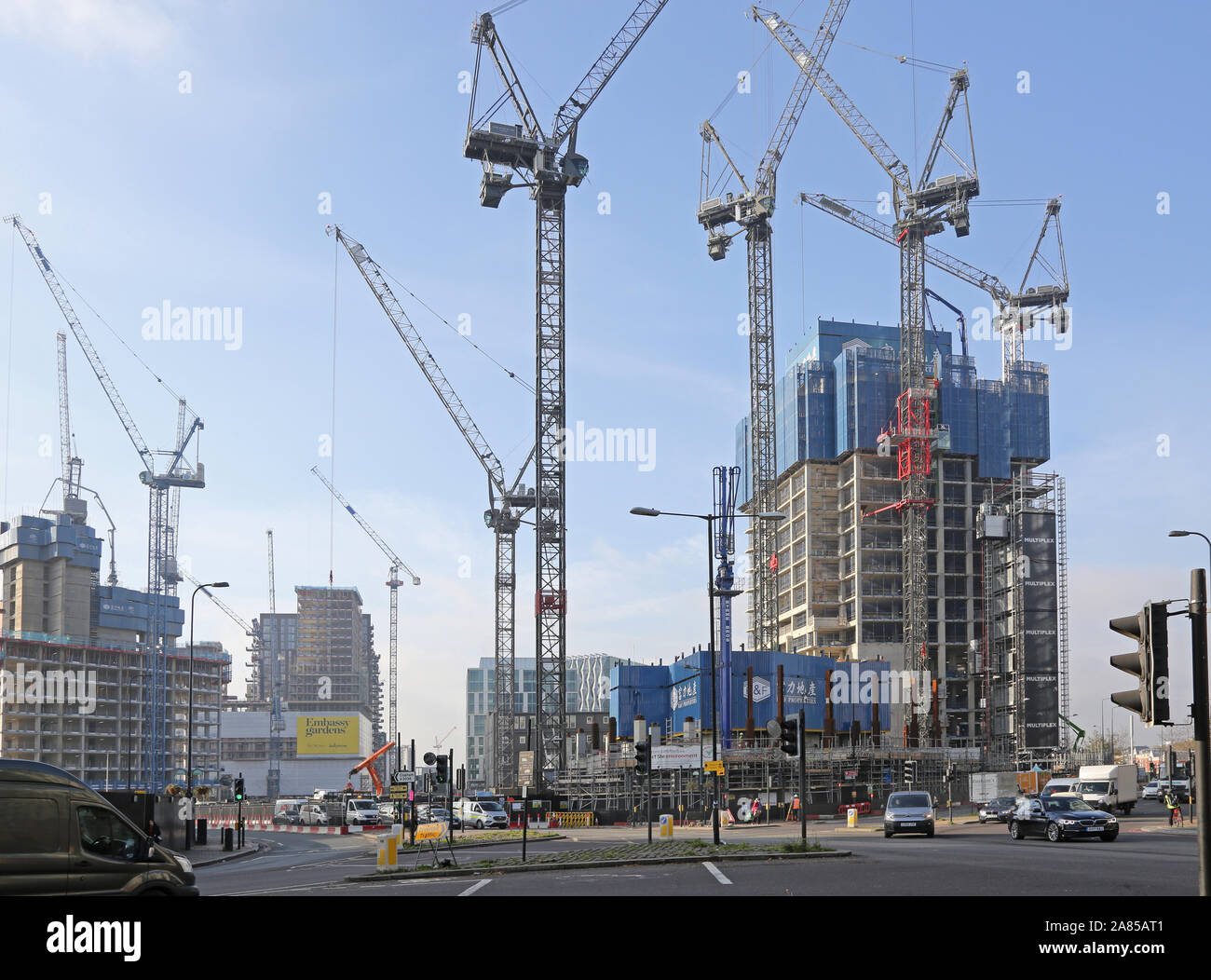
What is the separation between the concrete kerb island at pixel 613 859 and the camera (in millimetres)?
27922

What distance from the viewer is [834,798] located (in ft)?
267

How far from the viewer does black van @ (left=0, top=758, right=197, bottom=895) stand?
44.7 feet

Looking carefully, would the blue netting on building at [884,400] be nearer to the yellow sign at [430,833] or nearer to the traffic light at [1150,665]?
the yellow sign at [430,833]

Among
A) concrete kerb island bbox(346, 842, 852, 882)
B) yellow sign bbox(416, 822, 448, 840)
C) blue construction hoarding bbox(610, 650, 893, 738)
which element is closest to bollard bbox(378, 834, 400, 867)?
concrete kerb island bbox(346, 842, 852, 882)

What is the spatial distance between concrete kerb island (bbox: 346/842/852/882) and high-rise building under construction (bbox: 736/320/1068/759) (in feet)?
345

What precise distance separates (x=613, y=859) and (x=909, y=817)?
16978 millimetres

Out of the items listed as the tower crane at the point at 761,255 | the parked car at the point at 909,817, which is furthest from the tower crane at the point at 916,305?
the parked car at the point at 909,817

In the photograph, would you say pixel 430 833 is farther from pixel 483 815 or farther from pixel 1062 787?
pixel 1062 787

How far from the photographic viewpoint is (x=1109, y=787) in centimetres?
6191

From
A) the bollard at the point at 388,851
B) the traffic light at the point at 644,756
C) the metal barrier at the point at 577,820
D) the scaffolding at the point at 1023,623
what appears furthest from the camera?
A: the scaffolding at the point at 1023,623

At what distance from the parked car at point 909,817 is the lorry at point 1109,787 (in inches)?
783
